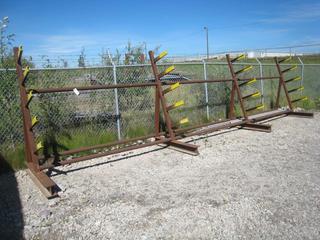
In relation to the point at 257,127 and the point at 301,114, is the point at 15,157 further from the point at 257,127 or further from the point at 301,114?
the point at 301,114

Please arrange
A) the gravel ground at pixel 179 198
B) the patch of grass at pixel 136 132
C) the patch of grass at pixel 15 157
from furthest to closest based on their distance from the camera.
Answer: the patch of grass at pixel 136 132
the patch of grass at pixel 15 157
the gravel ground at pixel 179 198

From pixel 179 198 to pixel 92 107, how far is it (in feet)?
10.00

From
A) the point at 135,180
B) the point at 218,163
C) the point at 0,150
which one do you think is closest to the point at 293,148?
the point at 218,163

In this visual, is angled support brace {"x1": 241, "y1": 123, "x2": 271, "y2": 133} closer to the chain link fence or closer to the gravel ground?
the chain link fence

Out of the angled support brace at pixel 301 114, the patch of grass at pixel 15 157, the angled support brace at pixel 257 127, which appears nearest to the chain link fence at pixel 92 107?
the patch of grass at pixel 15 157

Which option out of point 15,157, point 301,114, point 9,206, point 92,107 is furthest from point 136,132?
point 301,114

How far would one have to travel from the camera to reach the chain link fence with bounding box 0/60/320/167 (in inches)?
195

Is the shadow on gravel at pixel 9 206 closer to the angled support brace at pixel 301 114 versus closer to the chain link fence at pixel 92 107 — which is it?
the chain link fence at pixel 92 107

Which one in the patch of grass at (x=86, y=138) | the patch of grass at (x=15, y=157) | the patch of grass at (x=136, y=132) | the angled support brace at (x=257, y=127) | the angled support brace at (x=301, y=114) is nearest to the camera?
the patch of grass at (x=15, y=157)

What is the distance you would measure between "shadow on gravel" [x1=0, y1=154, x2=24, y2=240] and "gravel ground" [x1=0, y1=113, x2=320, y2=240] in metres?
0.02

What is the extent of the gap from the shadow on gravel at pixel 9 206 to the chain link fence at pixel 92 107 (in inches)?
9.9

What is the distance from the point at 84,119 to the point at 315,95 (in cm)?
1028

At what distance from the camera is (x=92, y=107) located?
5.94 m

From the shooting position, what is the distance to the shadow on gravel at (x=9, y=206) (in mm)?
3029
